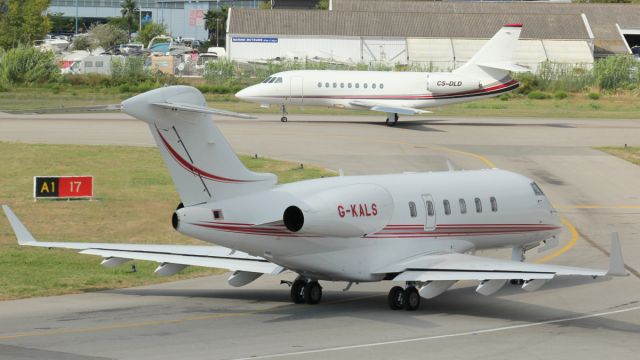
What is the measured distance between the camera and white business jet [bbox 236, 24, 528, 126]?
224 ft

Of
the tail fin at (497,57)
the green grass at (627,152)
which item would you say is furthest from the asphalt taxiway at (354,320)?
the tail fin at (497,57)

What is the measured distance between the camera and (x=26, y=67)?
3580 inches

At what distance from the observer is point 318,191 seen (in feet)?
77.1

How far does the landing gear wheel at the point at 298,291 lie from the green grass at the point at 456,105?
48107 millimetres

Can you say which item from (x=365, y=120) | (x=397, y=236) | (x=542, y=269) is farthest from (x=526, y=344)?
(x=365, y=120)

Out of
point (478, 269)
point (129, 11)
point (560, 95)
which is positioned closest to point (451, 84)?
point (560, 95)

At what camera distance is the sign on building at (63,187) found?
3947 cm

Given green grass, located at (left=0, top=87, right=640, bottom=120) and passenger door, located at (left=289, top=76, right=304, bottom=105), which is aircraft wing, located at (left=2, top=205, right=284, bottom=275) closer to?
passenger door, located at (left=289, top=76, right=304, bottom=105)

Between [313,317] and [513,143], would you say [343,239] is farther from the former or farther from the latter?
[513,143]

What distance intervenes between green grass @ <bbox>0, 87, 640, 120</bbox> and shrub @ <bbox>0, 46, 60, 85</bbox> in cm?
379

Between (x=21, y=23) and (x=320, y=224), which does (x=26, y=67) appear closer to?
(x=21, y=23)

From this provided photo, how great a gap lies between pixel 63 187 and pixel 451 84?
33763 mm

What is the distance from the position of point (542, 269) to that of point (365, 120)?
49.9 metres

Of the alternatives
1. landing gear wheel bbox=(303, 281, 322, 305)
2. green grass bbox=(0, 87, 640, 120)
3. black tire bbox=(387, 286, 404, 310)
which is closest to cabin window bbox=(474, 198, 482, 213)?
black tire bbox=(387, 286, 404, 310)
